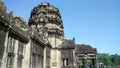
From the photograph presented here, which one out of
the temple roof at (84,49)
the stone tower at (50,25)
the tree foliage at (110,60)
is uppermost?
the stone tower at (50,25)

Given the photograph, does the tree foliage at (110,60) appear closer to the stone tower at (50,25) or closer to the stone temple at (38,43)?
the stone temple at (38,43)

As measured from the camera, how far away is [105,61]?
4409 inches

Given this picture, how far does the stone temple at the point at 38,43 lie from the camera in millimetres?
11883

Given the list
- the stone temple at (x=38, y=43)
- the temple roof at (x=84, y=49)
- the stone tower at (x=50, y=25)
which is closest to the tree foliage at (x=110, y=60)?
the temple roof at (x=84, y=49)

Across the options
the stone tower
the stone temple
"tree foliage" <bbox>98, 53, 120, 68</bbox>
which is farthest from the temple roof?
"tree foliage" <bbox>98, 53, 120, 68</bbox>

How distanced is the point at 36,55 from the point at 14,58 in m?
5.15

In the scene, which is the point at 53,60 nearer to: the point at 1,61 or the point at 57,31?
the point at 57,31

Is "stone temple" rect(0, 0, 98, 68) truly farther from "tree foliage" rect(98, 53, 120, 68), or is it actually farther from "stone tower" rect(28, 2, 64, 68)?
"tree foliage" rect(98, 53, 120, 68)

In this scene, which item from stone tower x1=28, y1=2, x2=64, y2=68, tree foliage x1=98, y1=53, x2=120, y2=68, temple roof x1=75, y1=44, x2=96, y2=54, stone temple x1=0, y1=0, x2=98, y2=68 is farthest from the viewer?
tree foliage x1=98, y1=53, x2=120, y2=68

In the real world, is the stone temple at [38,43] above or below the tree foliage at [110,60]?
above

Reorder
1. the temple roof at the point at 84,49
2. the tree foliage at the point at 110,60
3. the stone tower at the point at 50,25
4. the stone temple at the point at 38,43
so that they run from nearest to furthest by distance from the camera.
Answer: the stone temple at the point at 38,43
the stone tower at the point at 50,25
the temple roof at the point at 84,49
the tree foliage at the point at 110,60

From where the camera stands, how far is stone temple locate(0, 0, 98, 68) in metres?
11.9

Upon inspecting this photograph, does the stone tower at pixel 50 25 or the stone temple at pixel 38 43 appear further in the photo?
the stone tower at pixel 50 25

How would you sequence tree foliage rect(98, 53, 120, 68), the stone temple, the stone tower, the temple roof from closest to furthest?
the stone temple, the stone tower, the temple roof, tree foliage rect(98, 53, 120, 68)
